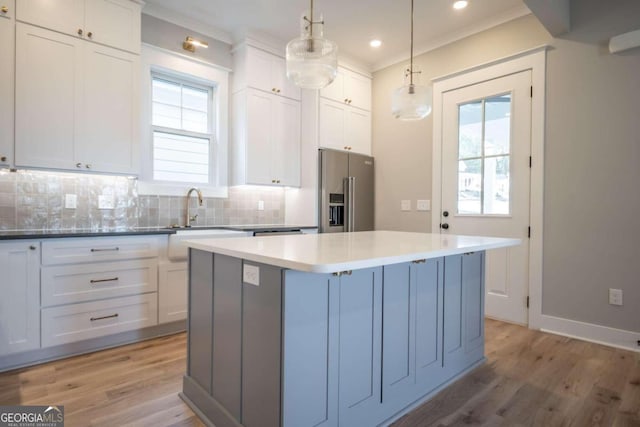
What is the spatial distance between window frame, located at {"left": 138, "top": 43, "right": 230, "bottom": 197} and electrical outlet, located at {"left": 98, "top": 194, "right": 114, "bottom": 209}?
271 mm

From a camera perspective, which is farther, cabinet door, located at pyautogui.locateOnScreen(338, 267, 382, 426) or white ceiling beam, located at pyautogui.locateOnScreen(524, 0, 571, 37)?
white ceiling beam, located at pyautogui.locateOnScreen(524, 0, 571, 37)

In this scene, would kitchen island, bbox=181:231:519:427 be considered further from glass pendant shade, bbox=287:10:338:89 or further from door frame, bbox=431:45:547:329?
door frame, bbox=431:45:547:329

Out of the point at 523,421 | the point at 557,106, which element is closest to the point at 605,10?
the point at 557,106

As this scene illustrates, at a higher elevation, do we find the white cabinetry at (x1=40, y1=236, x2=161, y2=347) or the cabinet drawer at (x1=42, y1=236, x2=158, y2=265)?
the cabinet drawer at (x1=42, y1=236, x2=158, y2=265)

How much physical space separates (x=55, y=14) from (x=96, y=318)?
7.52ft

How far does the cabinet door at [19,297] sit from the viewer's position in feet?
7.27

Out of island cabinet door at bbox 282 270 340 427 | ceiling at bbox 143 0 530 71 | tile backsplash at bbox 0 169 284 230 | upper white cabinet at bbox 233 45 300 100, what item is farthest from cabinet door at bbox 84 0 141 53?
island cabinet door at bbox 282 270 340 427

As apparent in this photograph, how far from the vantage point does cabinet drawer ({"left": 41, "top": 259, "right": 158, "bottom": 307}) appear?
2391mm

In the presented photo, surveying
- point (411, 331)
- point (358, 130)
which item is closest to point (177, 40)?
point (358, 130)

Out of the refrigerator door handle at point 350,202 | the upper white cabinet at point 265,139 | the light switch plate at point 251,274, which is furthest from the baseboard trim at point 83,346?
the refrigerator door handle at point 350,202

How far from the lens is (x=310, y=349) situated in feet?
4.61

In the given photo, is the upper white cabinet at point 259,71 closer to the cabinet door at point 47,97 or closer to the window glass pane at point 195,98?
the window glass pane at point 195,98

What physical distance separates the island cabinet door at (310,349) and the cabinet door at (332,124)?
279cm

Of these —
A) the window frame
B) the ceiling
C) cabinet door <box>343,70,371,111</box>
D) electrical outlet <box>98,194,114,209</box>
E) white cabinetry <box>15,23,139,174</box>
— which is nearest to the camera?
white cabinetry <box>15,23,139,174</box>
